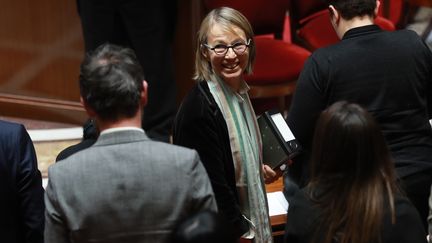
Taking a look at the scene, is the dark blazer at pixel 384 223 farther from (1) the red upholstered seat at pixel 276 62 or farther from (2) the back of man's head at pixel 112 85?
(1) the red upholstered seat at pixel 276 62

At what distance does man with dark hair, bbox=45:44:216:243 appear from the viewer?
1760mm

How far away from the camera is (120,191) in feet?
5.76

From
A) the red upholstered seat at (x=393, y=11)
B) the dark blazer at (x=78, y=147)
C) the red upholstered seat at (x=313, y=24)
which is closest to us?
the dark blazer at (x=78, y=147)

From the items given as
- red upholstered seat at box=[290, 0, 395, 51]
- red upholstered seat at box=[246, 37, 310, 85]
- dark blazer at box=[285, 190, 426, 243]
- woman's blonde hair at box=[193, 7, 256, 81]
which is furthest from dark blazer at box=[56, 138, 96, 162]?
red upholstered seat at box=[290, 0, 395, 51]

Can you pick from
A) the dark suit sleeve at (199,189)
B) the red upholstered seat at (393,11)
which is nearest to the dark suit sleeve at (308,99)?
the dark suit sleeve at (199,189)

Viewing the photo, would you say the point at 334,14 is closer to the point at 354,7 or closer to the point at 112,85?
the point at 354,7

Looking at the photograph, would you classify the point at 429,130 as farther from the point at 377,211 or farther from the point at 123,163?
the point at 123,163

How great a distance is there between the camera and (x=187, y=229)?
1347mm

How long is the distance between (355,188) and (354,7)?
0.89m

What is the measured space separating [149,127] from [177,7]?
0.64 m

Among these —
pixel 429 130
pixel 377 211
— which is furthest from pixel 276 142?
pixel 377 211

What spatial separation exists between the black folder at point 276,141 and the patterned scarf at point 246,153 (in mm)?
34

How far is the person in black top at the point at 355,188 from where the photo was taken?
186 centimetres

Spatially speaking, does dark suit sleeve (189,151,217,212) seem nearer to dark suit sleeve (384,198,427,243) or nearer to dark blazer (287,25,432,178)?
dark suit sleeve (384,198,427,243)
